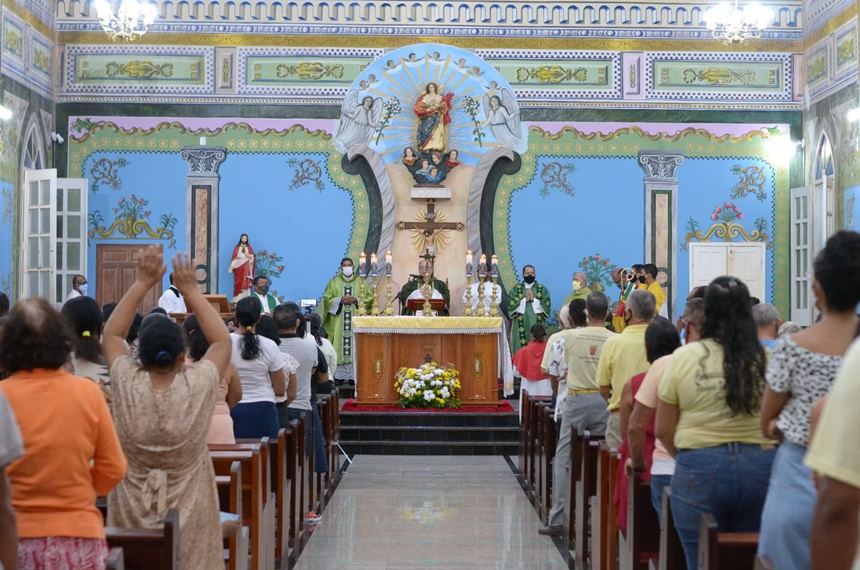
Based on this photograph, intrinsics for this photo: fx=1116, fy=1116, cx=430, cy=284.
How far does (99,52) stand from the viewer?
16922mm

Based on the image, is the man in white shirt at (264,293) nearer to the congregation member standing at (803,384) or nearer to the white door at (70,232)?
the white door at (70,232)

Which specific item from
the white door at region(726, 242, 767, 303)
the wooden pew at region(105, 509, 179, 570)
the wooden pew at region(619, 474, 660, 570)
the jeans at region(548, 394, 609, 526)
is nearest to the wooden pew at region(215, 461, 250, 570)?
the wooden pew at region(105, 509, 179, 570)

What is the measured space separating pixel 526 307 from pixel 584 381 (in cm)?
873

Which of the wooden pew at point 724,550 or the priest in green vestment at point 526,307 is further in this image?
the priest in green vestment at point 526,307

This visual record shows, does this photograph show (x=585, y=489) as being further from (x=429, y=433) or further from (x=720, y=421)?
(x=429, y=433)

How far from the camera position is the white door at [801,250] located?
53.8 ft

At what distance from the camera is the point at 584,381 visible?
7535mm

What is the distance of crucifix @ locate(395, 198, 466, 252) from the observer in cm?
1642

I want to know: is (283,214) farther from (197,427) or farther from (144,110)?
(197,427)

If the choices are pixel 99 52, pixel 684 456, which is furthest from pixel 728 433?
pixel 99 52

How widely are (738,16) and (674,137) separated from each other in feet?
7.78

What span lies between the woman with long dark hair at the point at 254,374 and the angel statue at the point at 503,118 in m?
10.3

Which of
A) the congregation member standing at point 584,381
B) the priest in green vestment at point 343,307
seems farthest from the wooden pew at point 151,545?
the priest in green vestment at point 343,307

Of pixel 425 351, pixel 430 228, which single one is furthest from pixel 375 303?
pixel 430 228
